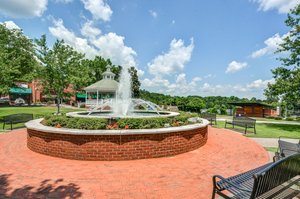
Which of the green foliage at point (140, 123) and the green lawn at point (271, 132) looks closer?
the green foliage at point (140, 123)

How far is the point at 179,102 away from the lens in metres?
40.8

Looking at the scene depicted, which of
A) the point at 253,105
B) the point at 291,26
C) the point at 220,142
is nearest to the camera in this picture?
the point at 220,142

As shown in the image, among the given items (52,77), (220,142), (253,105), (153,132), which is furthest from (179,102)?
(153,132)

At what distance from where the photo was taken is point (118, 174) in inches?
180

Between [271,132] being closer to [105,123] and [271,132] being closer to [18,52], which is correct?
[105,123]

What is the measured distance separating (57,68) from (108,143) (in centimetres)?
1274

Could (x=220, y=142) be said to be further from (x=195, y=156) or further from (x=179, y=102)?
(x=179, y=102)

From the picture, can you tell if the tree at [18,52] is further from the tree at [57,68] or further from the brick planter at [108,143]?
the brick planter at [108,143]

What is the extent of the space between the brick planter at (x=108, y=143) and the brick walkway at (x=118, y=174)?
236mm

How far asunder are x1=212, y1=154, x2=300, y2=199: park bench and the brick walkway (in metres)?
0.75

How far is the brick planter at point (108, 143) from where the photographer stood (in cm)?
554

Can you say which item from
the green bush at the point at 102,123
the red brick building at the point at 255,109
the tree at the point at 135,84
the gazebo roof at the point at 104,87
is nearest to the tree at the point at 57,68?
the green bush at the point at 102,123

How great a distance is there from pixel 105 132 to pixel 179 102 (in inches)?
1429

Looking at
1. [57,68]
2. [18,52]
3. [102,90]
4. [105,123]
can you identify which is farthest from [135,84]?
[105,123]
